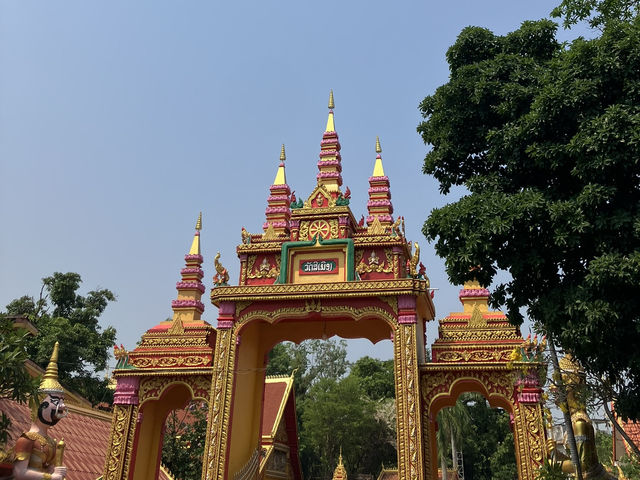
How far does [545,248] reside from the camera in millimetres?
8070

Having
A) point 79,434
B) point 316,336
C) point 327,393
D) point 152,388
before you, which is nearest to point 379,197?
point 316,336

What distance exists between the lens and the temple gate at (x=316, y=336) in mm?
12469

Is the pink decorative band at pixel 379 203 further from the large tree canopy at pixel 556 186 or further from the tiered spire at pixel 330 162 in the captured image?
the large tree canopy at pixel 556 186

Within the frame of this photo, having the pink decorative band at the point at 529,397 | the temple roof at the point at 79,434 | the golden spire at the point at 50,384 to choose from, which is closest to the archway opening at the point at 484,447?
the pink decorative band at the point at 529,397

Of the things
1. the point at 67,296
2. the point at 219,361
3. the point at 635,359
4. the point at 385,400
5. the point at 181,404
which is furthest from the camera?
the point at 385,400

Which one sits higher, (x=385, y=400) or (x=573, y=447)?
(x=385, y=400)

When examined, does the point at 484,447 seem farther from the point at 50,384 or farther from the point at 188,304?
the point at 50,384

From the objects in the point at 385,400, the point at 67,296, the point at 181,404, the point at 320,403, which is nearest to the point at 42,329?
the point at 67,296

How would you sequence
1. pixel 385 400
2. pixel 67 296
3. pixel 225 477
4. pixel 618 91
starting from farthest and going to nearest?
pixel 385 400, pixel 67 296, pixel 225 477, pixel 618 91

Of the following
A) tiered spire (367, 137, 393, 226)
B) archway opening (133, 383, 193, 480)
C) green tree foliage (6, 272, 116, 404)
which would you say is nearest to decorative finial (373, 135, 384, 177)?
tiered spire (367, 137, 393, 226)

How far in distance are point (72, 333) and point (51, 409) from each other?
681 inches

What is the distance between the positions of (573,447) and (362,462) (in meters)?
26.8

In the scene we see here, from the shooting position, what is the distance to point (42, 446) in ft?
30.8

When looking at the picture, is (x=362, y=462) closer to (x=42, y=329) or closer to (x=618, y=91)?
(x=42, y=329)
